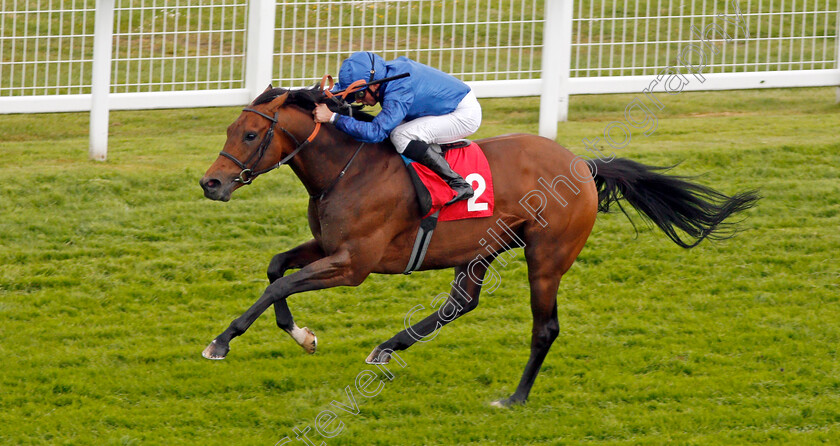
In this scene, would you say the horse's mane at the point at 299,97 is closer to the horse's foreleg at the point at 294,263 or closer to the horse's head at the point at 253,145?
the horse's head at the point at 253,145

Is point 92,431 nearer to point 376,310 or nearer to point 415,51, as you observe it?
point 376,310

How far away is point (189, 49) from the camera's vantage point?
888cm

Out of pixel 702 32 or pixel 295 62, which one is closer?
pixel 295 62

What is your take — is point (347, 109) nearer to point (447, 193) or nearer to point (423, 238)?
point (447, 193)

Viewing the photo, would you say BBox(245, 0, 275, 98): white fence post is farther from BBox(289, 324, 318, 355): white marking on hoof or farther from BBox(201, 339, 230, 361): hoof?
BBox(201, 339, 230, 361): hoof

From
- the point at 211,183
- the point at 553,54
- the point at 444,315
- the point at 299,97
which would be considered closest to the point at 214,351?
the point at 211,183

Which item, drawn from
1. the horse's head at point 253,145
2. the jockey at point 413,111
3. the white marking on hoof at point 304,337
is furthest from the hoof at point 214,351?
the jockey at point 413,111

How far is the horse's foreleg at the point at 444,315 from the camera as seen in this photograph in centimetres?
564

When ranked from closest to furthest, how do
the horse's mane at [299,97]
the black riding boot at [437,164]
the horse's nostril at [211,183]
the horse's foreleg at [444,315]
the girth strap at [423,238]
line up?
the horse's nostril at [211,183] → the horse's mane at [299,97] → the black riding boot at [437,164] → the girth strap at [423,238] → the horse's foreleg at [444,315]

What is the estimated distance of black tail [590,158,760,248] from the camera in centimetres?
573

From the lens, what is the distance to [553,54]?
896 centimetres

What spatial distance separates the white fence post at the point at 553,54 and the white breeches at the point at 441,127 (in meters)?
3.71

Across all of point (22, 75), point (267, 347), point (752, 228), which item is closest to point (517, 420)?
point (267, 347)

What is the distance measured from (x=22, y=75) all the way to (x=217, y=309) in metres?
3.47
